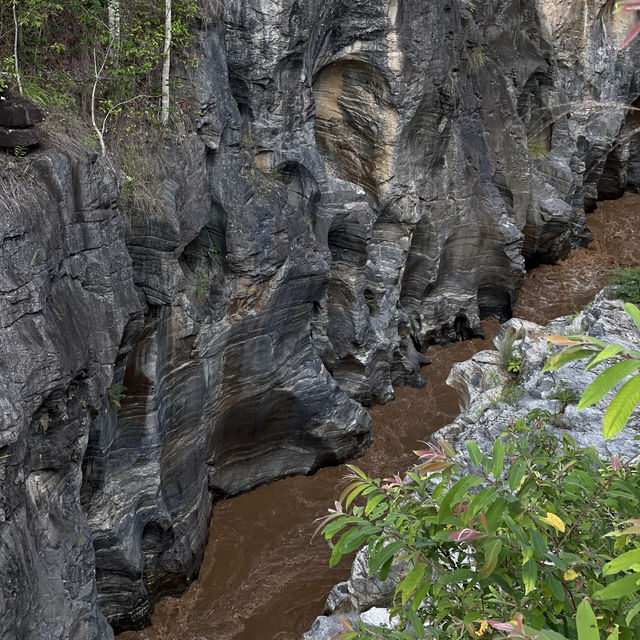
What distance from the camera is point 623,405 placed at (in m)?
1.85

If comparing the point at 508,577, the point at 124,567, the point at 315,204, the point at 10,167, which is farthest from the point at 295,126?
the point at 508,577

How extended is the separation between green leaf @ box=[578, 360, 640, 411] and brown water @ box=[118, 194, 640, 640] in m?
8.65

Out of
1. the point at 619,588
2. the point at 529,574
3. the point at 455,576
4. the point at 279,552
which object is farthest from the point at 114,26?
the point at 619,588

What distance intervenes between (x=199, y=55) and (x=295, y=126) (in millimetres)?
2120

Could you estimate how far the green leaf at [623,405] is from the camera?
1.82 meters

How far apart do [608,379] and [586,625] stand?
26.7 inches

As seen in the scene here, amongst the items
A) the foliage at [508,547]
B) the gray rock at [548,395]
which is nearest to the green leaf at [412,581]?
the foliage at [508,547]

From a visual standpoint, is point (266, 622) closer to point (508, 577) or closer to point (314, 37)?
point (508, 577)

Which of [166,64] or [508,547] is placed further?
[166,64]

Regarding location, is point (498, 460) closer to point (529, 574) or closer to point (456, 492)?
point (456, 492)

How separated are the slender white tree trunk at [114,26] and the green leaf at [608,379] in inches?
346

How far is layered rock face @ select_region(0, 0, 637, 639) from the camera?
22.3 ft

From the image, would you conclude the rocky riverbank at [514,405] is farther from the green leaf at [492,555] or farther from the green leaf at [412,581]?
the green leaf at [492,555]

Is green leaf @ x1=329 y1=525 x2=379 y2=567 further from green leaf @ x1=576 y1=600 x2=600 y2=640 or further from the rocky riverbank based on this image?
the rocky riverbank
